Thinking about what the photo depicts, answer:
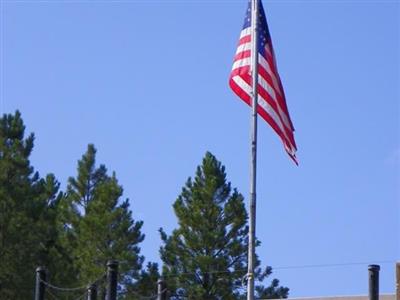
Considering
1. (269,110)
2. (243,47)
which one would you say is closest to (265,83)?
(269,110)

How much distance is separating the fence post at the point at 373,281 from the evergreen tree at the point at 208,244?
59.8ft

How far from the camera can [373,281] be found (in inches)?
918

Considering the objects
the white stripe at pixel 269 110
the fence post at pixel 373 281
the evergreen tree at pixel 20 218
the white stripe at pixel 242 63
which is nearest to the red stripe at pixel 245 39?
the white stripe at pixel 242 63

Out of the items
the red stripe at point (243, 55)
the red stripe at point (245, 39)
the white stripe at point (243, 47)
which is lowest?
the red stripe at point (243, 55)

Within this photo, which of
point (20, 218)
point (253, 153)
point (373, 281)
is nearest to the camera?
point (253, 153)

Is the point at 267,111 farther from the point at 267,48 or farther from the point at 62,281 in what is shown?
the point at 62,281

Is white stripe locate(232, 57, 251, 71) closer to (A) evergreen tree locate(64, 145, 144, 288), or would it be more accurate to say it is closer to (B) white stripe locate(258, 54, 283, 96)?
(B) white stripe locate(258, 54, 283, 96)

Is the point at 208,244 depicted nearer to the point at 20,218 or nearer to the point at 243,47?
the point at 20,218

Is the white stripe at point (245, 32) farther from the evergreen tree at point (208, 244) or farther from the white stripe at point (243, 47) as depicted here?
the evergreen tree at point (208, 244)

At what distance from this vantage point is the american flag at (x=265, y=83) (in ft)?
55.5

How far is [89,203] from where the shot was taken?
44.6 metres

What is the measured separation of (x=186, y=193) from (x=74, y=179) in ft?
17.5

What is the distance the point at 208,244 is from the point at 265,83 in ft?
83.8

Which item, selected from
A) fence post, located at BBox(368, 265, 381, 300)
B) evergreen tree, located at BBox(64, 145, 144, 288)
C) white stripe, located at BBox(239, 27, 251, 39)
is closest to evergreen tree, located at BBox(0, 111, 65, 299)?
evergreen tree, located at BBox(64, 145, 144, 288)
